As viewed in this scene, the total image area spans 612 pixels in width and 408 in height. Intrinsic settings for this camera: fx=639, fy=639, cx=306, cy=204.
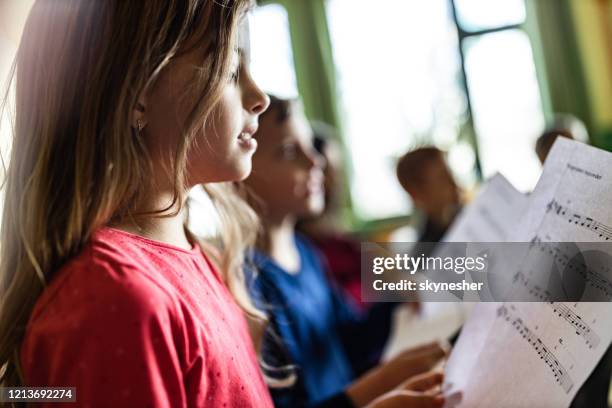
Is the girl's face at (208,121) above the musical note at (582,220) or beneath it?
above

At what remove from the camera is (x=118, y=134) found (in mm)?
515

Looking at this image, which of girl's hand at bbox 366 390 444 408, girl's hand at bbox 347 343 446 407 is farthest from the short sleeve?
girl's hand at bbox 347 343 446 407

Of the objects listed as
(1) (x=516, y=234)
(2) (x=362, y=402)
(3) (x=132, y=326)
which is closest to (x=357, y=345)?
(2) (x=362, y=402)

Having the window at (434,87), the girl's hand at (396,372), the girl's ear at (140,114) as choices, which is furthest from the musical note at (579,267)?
the window at (434,87)

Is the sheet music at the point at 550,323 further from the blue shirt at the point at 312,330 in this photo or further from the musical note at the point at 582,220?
the blue shirt at the point at 312,330

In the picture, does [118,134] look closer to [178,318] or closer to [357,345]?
[178,318]

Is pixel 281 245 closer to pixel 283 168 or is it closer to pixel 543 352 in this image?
pixel 283 168

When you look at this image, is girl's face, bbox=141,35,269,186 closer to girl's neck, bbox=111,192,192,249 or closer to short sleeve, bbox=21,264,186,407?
girl's neck, bbox=111,192,192,249

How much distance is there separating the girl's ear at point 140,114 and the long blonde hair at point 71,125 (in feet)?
0.04

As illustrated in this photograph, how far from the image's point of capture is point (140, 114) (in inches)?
21.6

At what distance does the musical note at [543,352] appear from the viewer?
52 cm

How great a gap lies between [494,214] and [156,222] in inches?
18.5

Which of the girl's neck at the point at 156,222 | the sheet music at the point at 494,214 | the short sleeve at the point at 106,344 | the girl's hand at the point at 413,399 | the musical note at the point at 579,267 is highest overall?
the girl's neck at the point at 156,222

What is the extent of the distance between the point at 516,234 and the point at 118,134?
0.41 meters
